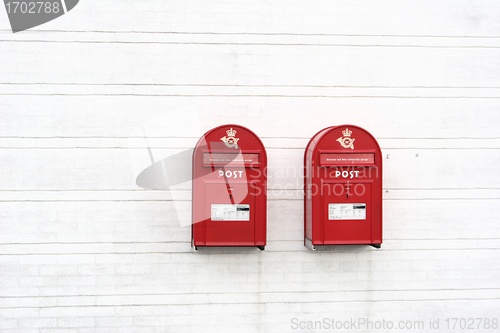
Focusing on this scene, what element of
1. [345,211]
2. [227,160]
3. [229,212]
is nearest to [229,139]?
[227,160]

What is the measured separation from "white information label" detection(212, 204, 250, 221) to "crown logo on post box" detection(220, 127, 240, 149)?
37 cm

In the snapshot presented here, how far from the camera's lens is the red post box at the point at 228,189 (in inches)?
120

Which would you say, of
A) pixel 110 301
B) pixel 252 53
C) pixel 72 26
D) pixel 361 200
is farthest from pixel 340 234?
pixel 72 26

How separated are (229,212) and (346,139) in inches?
34.2

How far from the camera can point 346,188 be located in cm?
309

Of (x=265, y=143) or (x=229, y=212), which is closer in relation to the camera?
(x=229, y=212)

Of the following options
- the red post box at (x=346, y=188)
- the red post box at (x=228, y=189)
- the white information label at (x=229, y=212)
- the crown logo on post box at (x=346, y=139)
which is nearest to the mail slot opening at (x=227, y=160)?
the red post box at (x=228, y=189)

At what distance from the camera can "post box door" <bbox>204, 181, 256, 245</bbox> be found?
119 inches

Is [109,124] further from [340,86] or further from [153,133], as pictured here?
[340,86]

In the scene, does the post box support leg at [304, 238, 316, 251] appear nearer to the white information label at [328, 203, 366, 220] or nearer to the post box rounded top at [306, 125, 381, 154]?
the white information label at [328, 203, 366, 220]

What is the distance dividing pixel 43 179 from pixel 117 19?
3.89ft

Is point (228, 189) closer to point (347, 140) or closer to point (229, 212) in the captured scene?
point (229, 212)

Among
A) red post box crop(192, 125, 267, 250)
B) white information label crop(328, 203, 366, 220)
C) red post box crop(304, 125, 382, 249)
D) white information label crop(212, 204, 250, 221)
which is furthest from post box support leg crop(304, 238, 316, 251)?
white information label crop(212, 204, 250, 221)

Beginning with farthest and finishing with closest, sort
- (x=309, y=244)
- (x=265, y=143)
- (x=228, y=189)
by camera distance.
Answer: (x=265, y=143), (x=309, y=244), (x=228, y=189)
